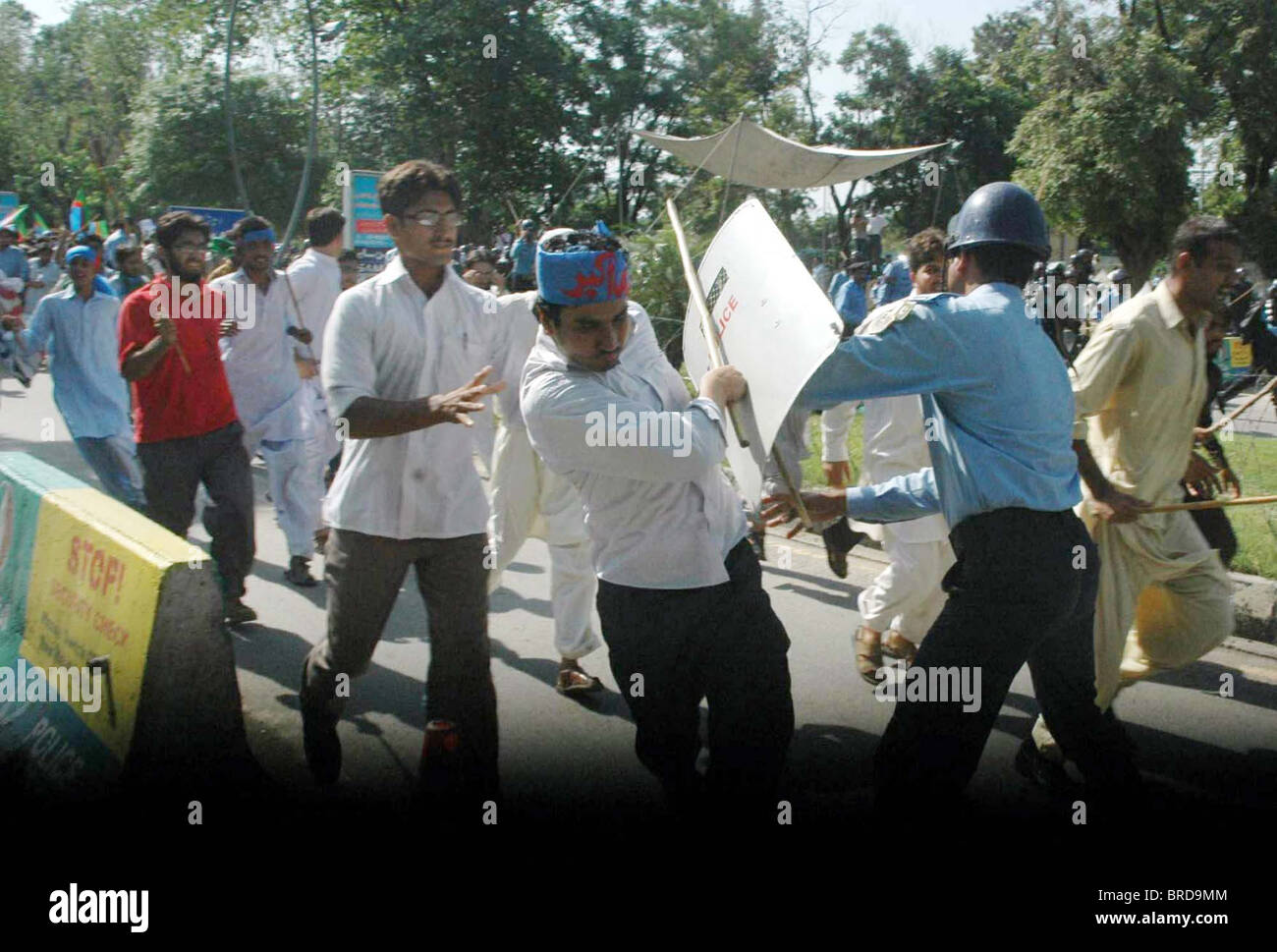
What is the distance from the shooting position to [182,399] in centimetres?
527

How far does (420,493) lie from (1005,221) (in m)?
1.72

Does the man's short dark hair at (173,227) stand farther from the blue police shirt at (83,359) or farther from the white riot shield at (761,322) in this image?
the white riot shield at (761,322)

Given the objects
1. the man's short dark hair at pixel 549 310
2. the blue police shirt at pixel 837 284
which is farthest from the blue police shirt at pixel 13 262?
the man's short dark hair at pixel 549 310

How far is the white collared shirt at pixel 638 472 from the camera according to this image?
2678 mm

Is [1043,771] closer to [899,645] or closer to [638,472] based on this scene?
[899,645]

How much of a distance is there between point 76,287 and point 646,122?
27229mm

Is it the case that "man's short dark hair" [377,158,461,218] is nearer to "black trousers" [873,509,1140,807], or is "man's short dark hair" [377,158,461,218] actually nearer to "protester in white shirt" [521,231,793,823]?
"protester in white shirt" [521,231,793,823]

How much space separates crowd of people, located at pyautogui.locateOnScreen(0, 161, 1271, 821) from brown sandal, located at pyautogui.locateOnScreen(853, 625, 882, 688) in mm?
14

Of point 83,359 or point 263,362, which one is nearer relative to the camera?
point 263,362

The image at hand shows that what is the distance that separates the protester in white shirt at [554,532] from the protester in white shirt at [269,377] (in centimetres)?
184

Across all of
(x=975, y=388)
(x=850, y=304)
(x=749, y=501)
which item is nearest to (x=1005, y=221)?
(x=975, y=388)

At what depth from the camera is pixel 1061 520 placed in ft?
9.63

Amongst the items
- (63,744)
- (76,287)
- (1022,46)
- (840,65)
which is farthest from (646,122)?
(63,744)
